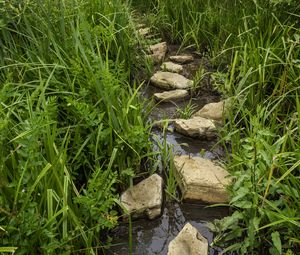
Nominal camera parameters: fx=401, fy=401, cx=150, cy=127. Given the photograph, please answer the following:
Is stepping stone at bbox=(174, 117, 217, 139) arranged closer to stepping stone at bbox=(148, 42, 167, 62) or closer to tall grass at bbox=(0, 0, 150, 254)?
tall grass at bbox=(0, 0, 150, 254)

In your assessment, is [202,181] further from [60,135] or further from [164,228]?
[60,135]

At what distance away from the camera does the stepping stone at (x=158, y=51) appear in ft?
13.8

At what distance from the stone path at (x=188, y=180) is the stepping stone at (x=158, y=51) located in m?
0.55

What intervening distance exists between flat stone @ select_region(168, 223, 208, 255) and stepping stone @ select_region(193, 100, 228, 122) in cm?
123

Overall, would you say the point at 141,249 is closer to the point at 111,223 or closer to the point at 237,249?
the point at 111,223

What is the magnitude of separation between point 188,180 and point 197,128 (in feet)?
2.13

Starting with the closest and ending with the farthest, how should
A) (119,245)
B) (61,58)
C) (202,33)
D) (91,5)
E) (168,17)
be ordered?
(119,245)
(61,58)
(91,5)
(202,33)
(168,17)

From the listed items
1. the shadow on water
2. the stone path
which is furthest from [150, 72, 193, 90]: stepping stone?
the shadow on water

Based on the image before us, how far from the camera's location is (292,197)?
186cm

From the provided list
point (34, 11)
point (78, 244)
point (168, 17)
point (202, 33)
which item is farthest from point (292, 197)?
point (168, 17)

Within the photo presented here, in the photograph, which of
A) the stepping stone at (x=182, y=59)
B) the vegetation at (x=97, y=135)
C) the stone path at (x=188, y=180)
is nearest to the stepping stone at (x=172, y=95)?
the stone path at (x=188, y=180)

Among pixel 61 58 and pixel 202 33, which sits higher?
pixel 61 58

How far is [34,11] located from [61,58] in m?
0.62

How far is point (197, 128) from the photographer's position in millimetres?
2900
